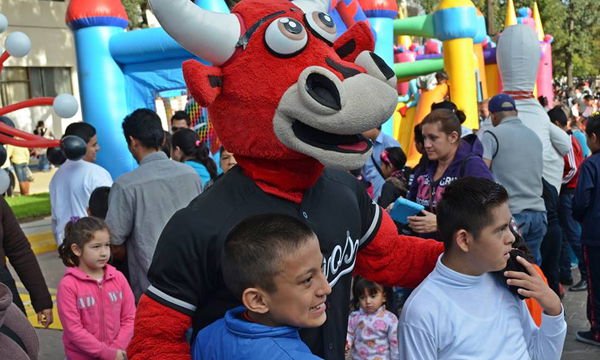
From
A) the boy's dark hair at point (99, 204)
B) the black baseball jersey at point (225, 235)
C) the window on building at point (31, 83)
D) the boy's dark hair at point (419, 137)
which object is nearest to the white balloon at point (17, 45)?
the boy's dark hair at point (99, 204)

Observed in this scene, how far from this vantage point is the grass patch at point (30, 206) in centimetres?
1173

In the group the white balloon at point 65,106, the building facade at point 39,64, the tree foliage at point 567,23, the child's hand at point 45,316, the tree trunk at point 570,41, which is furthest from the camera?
the tree trunk at point 570,41

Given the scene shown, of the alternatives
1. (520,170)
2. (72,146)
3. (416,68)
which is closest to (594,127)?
(520,170)

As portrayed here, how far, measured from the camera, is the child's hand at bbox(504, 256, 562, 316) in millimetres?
2156

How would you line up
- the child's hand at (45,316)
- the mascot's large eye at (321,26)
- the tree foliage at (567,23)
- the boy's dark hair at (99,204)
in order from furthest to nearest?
the tree foliage at (567,23) → the boy's dark hair at (99,204) → the child's hand at (45,316) → the mascot's large eye at (321,26)

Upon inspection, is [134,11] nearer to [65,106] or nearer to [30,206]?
[30,206]

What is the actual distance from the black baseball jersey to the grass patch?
1055 cm

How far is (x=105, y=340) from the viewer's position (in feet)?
11.5

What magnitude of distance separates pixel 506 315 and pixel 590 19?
38.2 m

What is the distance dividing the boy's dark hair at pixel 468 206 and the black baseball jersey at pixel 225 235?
0.28 meters

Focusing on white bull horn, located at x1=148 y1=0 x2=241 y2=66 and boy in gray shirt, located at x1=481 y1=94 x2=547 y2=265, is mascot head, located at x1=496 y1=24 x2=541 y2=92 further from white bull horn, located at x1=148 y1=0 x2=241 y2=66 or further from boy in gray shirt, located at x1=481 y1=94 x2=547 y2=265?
white bull horn, located at x1=148 y1=0 x2=241 y2=66

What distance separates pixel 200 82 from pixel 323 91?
0.35m

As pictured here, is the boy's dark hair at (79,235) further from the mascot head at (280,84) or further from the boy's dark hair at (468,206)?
the boy's dark hair at (468,206)

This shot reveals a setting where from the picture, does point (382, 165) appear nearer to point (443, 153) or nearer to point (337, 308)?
point (443, 153)
